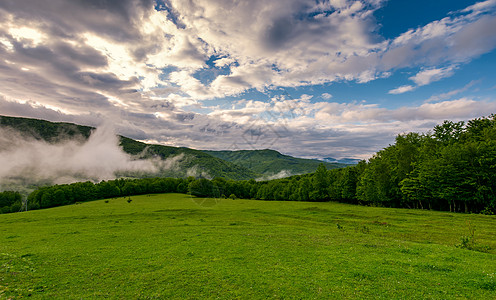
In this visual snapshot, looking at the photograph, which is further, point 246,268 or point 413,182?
point 413,182

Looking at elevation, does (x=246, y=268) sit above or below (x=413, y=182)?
below

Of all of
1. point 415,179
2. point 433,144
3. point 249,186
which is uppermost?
point 433,144

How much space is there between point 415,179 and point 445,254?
5534 cm

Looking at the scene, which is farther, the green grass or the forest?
the forest

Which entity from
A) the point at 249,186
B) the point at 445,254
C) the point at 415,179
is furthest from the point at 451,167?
the point at 249,186

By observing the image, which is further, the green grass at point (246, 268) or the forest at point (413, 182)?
the forest at point (413, 182)

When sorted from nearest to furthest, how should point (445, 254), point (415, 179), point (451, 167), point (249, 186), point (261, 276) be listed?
point (261, 276) → point (445, 254) → point (451, 167) → point (415, 179) → point (249, 186)

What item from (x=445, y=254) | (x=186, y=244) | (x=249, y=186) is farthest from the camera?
(x=249, y=186)

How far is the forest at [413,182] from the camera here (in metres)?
55.5

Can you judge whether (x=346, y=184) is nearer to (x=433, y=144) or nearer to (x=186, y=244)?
(x=433, y=144)

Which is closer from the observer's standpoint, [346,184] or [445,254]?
[445,254]

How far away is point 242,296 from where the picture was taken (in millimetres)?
13570

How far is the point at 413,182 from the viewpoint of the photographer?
66.6 metres

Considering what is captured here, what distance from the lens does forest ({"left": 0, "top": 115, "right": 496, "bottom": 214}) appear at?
55469 millimetres
